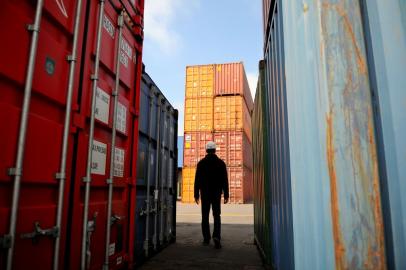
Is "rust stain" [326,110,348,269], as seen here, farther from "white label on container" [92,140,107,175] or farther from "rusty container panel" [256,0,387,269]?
"white label on container" [92,140,107,175]

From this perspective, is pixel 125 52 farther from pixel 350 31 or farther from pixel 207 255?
pixel 207 255

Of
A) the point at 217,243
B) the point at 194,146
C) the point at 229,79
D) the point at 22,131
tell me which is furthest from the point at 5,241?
the point at 229,79

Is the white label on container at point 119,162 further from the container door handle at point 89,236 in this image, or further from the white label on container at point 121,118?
the container door handle at point 89,236

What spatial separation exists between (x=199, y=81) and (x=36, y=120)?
18.4m

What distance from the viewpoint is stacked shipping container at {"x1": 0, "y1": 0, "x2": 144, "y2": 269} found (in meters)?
1.88

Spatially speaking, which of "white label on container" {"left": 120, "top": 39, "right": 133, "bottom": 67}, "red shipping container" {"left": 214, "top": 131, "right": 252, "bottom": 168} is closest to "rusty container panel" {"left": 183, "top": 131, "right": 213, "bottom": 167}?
"red shipping container" {"left": 214, "top": 131, "right": 252, "bottom": 168}

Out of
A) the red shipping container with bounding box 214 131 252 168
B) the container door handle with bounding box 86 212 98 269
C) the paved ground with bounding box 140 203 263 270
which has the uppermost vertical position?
the red shipping container with bounding box 214 131 252 168

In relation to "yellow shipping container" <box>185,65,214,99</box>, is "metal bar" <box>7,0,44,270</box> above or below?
below

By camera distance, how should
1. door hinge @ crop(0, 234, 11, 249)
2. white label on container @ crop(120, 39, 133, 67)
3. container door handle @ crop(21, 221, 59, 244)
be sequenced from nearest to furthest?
1. door hinge @ crop(0, 234, 11, 249)
2. container door handle @ crop(21, 221, 59, 244)
3. white label on container @ crop(120, 39, 133, 67)

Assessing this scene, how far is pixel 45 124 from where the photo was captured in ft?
7.16

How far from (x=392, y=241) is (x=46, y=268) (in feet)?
7.26

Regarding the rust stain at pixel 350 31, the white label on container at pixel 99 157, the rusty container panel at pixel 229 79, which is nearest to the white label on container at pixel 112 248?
the white label on container at pixel 99 157

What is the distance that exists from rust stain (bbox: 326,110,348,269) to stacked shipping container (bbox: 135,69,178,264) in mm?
2969

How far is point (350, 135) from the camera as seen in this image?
145cm
